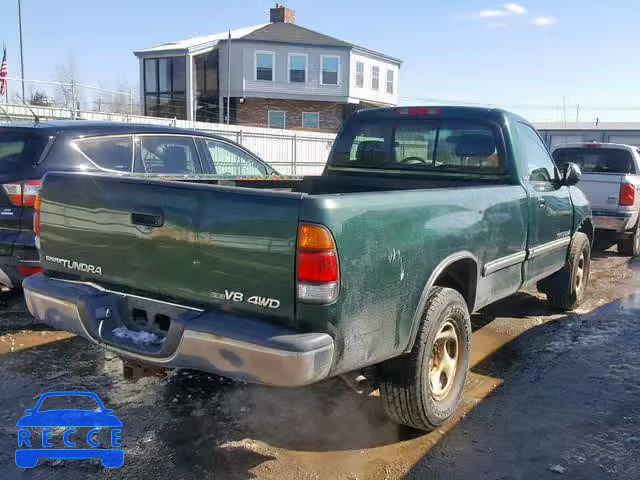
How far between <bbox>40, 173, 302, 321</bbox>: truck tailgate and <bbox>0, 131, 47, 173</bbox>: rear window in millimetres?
1935

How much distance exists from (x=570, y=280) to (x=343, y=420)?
3.39 meters

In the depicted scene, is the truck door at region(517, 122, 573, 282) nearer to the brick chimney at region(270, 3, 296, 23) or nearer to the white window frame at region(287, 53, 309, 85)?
the white window frame at region(287, 53, 309, 85)

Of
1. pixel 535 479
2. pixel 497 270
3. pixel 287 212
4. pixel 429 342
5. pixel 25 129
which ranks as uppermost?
pixel 25 129

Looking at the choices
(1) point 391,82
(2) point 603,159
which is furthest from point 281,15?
(2) point 603,159

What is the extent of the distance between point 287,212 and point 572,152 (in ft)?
28.1

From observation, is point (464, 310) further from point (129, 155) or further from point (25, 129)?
point (25, 129)

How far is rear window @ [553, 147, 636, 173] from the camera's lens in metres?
9.38

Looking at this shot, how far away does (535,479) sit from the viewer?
3.06 m

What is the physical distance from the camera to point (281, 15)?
3734 centimetres

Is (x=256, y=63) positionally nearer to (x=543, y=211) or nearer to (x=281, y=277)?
(x=543, y=211)

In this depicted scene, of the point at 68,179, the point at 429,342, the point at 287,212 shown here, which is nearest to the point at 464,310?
the point at 429,342

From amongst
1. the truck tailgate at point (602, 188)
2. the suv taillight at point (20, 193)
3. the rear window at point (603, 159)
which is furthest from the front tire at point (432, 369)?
the rear window at point (603, 159)

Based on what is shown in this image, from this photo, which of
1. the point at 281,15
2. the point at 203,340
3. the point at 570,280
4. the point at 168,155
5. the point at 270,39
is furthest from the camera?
the point at 281,15

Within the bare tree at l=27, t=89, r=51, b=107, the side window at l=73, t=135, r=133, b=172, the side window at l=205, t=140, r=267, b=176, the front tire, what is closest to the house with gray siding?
the bare tree at l=27, t=89, r=51, b=107
